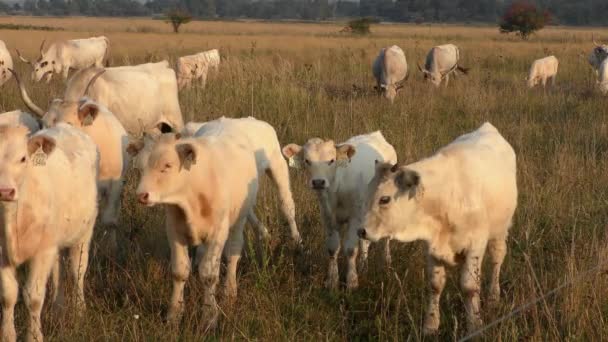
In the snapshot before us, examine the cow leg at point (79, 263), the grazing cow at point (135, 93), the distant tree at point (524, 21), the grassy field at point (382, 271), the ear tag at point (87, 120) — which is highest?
the ear tag at point (87, 120)

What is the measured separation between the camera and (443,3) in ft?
422

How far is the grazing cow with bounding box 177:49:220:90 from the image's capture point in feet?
56.1

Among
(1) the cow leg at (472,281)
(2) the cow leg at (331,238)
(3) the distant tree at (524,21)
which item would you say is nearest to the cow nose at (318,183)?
(2) the cow leg at (331,238)

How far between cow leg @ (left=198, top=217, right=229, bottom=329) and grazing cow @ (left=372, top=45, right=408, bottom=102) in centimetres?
1006

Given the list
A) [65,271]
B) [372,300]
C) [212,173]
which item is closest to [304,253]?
[372,300]

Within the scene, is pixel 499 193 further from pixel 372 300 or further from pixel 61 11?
pixel 61 11

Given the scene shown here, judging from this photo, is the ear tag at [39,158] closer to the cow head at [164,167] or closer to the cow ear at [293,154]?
the cow head at [164,167]

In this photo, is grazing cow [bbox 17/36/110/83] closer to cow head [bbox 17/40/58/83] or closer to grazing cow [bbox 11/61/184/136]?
cow head [bbox 17/40/58/83]

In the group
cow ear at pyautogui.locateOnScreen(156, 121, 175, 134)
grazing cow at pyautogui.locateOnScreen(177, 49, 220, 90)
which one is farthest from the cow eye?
grazing cow at pyautogui.locateOnScreen(177, 49, 220, 90)

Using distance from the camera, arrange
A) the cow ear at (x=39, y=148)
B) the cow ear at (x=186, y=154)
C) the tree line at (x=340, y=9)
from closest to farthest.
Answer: the cow ear at (x=39, y=148) → the cow ear at (x=186, y=154) → the tree line at (x=340, y=9)

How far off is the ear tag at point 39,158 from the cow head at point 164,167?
0.56 metres

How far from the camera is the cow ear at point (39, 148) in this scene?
14.8 ft

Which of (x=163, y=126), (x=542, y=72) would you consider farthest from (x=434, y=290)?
(x=542, y=72)

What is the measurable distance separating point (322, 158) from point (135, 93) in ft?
16.3
